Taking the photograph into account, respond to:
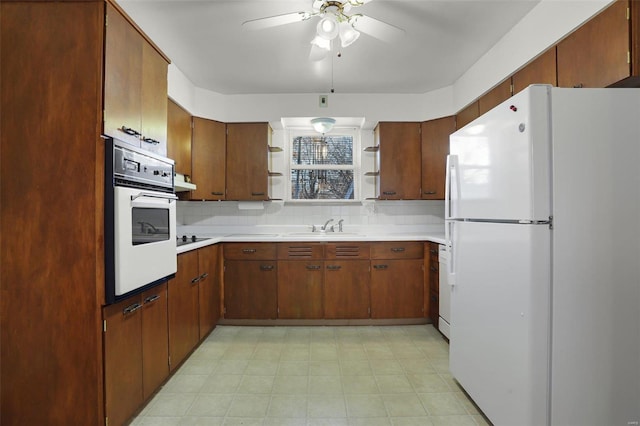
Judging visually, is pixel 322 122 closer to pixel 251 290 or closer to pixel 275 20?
pixel 275 20

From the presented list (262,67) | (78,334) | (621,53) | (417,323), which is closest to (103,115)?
(78,334)

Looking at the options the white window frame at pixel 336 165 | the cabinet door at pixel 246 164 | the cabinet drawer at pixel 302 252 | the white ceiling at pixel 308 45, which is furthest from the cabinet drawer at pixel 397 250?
the white ceiling at pixel 308 45

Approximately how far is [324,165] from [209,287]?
1987 mm

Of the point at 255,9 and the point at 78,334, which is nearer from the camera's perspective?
the point at 78,334

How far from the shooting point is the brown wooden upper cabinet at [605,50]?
5.02ft

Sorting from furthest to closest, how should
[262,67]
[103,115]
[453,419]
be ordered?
[262,67] → [453,419] → [103,115]

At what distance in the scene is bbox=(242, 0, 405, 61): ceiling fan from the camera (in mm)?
1802

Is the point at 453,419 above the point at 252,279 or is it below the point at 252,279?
below

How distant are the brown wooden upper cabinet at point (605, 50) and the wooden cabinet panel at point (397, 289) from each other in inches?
80.2

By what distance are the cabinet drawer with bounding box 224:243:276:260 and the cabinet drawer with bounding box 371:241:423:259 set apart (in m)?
1.06

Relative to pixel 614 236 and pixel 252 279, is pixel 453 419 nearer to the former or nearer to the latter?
pixel 614 236

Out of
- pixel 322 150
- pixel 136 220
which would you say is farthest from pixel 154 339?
pixel 322 150

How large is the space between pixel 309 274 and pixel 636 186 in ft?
8.23

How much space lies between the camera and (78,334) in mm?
1429
